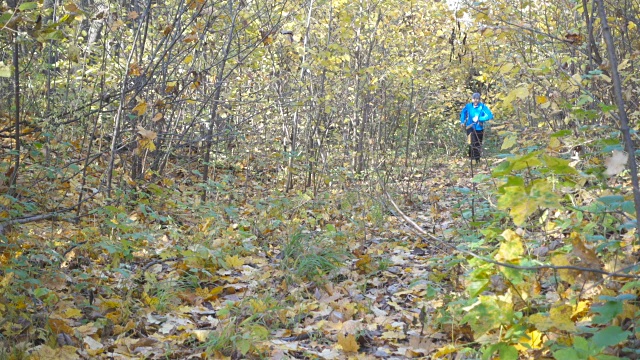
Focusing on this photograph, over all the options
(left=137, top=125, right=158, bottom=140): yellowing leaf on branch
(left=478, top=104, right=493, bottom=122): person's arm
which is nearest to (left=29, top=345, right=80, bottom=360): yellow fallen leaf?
(left=137, top=125, right=158, bottom=140): yellowing leaf on branch

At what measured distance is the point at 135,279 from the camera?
4.40 m

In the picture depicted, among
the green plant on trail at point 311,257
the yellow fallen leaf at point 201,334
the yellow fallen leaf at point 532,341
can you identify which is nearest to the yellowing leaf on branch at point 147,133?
the green plant on trail at point 311,257

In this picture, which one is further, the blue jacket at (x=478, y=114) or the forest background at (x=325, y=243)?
the blue jacket at (x=478, y=114)

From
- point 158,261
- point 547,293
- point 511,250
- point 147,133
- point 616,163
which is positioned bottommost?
point 158,261

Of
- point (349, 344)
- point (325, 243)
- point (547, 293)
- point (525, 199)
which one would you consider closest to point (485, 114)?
point (325, 243)

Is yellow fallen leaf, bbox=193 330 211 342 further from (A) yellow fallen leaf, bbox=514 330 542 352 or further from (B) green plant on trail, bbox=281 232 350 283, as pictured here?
(A) yellow fallen leaf, bbox=514 330 542 352

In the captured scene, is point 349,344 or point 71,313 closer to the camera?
point 349,344

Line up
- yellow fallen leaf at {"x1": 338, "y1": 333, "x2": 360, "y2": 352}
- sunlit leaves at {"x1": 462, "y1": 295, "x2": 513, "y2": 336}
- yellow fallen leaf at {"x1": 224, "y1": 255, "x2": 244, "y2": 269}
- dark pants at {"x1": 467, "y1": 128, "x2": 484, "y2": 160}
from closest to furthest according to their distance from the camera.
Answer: sunlit leaves at {"x1": 462, "y1": 295, "x2": 513, "y2": 336}
yellow fallen leaf at {"x1": 338, "y1": 333, "x2": 360, "y2": 352}
yellow fallen leaf at {"x1": 224, "y1": 255, "x2": 244, "y2": 269}
dark pants at {"x1": 467, "y1": 128, "x2": 484, "y2": 160}

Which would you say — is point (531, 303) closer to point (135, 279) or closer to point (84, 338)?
point (84, 338)

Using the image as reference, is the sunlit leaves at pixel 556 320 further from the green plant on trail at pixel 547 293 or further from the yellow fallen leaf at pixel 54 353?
the yellow fallen leaf at pixel 54 353

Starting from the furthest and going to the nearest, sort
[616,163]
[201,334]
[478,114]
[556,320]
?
1. [478,114]
2. [201,334]
3. [556,320]
4. [616,163]

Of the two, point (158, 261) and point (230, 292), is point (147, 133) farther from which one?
point (230, 292)

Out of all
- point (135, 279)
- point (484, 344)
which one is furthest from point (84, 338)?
point (484, 344)

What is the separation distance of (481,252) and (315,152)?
543cm
